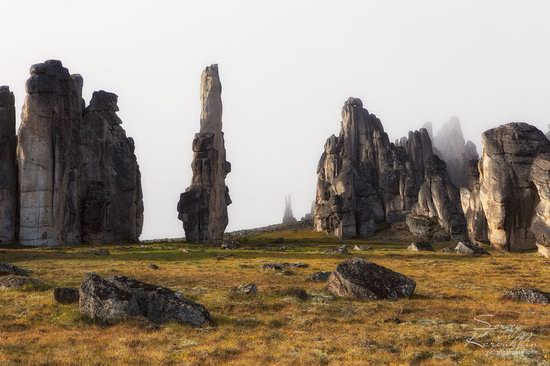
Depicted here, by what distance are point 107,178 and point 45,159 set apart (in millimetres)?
17436

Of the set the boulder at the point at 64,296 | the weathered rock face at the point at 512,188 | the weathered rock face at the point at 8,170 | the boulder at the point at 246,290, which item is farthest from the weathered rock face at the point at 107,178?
the weathered rock face at the point at 512,188

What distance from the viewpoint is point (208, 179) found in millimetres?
98562

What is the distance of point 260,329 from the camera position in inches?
941

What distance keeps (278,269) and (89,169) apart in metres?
56.9

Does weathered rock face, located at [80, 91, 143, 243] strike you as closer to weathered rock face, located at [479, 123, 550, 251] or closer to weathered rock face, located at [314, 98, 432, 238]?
weathered rock face, located at [314, 98, 432, 238]

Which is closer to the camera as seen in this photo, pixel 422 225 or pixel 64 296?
pixel 64 296

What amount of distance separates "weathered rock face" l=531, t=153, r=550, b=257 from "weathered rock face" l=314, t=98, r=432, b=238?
57.0 m

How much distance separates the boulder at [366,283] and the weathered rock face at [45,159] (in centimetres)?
5571

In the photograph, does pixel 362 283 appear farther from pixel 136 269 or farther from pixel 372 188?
pixel 372 188

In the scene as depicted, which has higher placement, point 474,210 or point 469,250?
point 474,210

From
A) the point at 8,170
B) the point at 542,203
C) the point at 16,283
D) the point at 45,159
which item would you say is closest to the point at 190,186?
the point at 45,159

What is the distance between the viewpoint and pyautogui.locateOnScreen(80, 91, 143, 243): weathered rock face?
88812mm

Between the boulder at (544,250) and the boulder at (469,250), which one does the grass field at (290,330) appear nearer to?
the boulder at (544,250)

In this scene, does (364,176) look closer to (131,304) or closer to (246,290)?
(246,290)
